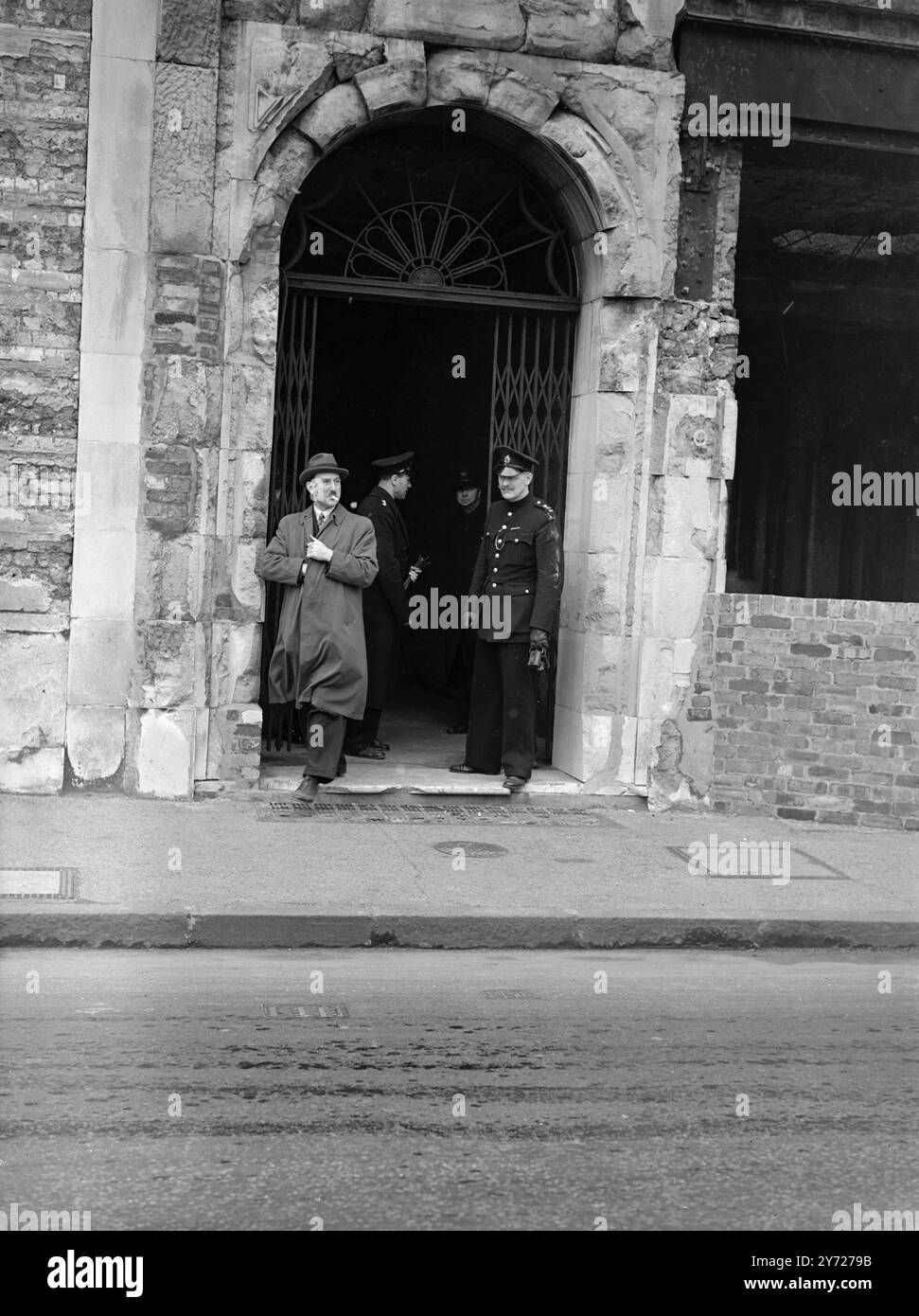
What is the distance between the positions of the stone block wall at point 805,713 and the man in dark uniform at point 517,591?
976 mm

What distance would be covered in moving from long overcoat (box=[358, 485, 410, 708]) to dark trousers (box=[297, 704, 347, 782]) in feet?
4.99

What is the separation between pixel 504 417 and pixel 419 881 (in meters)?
4.26

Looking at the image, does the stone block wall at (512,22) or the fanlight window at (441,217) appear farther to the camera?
the fanlight window at (441,217)

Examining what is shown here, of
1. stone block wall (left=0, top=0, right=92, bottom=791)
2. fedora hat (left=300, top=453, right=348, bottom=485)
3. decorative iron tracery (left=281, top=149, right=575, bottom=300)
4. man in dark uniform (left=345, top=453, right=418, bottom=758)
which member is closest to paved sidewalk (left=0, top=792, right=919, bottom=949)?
stone block wall (left=0, top=0, right=92, bottom=791)

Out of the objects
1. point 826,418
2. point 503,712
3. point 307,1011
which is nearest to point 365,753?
point 503,712

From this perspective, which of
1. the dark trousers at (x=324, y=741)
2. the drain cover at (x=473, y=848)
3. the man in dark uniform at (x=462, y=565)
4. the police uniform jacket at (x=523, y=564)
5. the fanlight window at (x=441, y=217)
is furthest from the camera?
the man in dark uniform at (x=462, y=565)

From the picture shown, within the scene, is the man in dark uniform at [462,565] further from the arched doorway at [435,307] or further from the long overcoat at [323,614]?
the long overcoat at [323,614]

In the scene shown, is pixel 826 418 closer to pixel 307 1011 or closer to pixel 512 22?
pixel 512 22

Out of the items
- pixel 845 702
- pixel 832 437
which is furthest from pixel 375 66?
pixel 832 437

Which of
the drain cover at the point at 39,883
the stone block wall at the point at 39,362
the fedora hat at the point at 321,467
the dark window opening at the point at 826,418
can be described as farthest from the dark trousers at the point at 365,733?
the dark window opening at the point at 826,418

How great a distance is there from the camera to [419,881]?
8.44m

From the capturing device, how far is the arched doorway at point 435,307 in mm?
11125

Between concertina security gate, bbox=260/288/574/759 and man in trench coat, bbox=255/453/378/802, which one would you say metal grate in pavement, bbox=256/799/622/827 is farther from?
concertina security gate, bbox=260/288/574/759

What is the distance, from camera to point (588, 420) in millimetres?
11328
